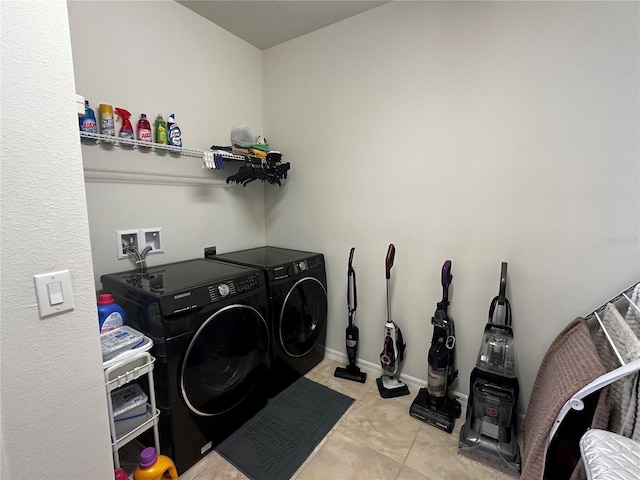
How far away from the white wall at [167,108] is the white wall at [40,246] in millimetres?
872

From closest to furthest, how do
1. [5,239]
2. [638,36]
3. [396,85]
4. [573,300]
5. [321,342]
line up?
[5,239] < [638,36] < [573,300] < [396,85] < [321,342]

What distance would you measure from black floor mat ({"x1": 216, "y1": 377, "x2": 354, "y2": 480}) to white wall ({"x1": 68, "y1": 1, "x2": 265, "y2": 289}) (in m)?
1.15

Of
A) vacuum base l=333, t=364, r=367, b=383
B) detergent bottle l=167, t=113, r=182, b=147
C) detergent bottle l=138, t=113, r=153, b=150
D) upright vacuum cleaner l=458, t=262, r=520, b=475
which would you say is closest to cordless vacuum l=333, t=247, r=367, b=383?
vacuum base l=333, t=364, r=367, b=383

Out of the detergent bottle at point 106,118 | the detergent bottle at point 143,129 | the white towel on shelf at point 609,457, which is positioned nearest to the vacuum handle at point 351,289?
the white towel on shelf at point 609,457

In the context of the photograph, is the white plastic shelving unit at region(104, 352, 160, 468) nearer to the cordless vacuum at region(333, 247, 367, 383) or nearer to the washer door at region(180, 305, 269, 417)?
the washer door at region(180, 305, 269, 417)

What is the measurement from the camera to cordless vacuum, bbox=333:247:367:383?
2.05 meters

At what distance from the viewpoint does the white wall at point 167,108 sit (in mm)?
1499

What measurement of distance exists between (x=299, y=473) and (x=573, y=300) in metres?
1.62

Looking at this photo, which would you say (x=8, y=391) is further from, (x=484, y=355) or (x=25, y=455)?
(x=484, y=355)

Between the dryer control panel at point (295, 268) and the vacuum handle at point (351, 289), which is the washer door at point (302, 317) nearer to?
the dryer control panel at point (295, 268)

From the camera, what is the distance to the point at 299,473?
1366 millimetres

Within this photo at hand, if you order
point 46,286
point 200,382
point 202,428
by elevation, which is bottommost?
point 202,428

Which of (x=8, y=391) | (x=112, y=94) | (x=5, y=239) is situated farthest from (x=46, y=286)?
(x=112, y=94)

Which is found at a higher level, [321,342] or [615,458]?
[615,458]
